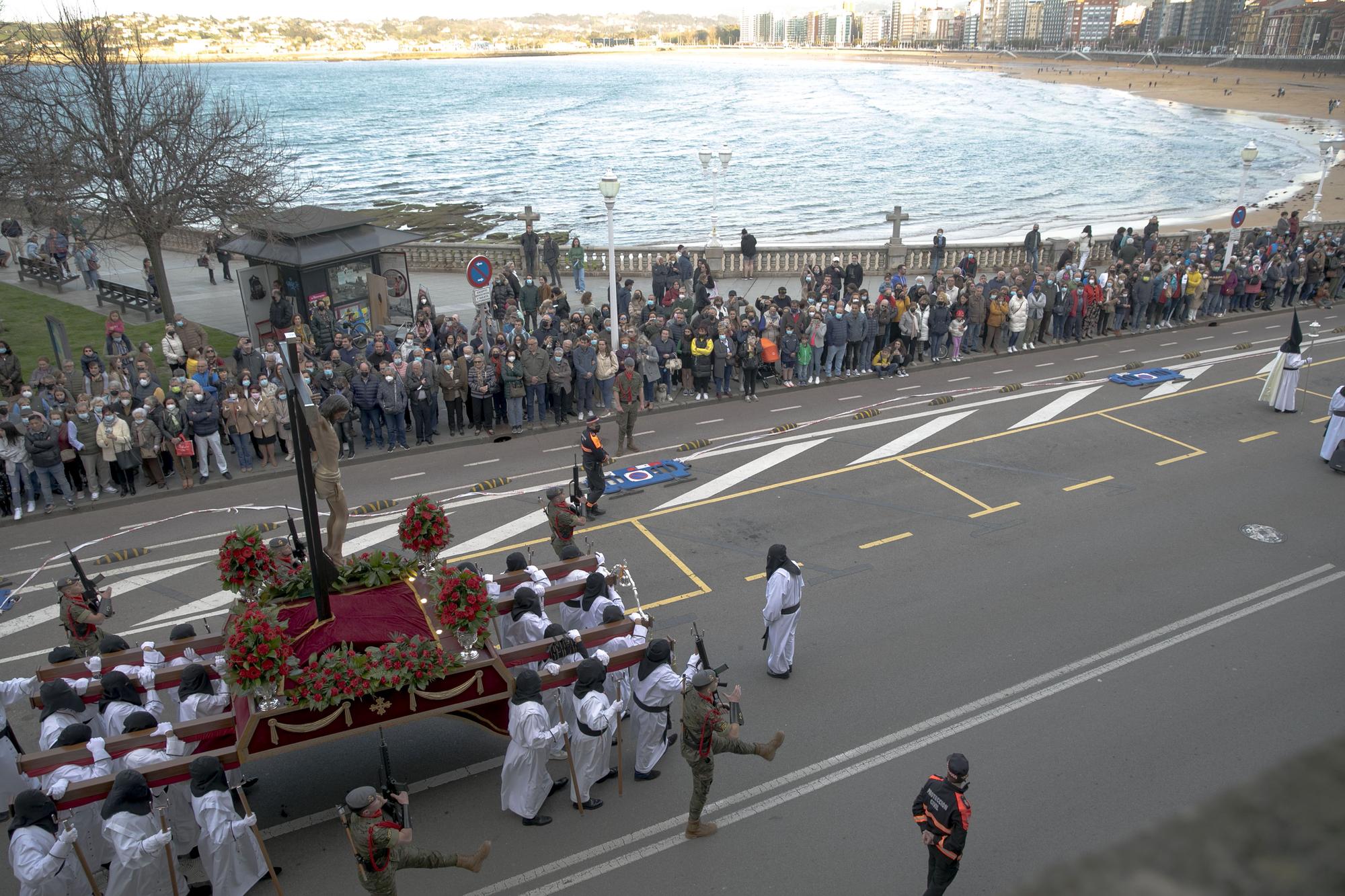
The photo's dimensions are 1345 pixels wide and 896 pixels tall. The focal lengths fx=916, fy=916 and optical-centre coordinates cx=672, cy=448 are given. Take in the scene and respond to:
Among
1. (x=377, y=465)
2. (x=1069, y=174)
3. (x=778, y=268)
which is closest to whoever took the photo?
(x=377, y=465)

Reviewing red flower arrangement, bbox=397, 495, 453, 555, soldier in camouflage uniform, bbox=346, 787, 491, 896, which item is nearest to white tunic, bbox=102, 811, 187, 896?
soldier in camouflage uniform, bbox=346, 787, 491, 896

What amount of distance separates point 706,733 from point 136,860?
4.80 meters

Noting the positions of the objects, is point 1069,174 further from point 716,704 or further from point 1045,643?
point 716,704

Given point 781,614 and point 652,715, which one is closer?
point 652,715

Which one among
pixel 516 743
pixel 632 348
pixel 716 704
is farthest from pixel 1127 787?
pixel 632 348

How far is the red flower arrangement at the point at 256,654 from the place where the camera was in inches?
315

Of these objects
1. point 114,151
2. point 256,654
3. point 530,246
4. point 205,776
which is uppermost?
point 114,151

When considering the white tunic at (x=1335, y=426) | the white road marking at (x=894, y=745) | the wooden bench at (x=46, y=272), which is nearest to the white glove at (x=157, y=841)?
the white road marking at (x=894, y=745)

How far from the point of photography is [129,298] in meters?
27.0

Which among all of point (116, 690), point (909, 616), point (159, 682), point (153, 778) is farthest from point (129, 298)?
point (909, 616)

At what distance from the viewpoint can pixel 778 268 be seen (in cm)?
3173

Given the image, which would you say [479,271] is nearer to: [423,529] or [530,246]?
[530,246]

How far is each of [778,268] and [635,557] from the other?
793 inches

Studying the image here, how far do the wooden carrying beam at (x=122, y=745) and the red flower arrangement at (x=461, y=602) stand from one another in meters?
2.12
